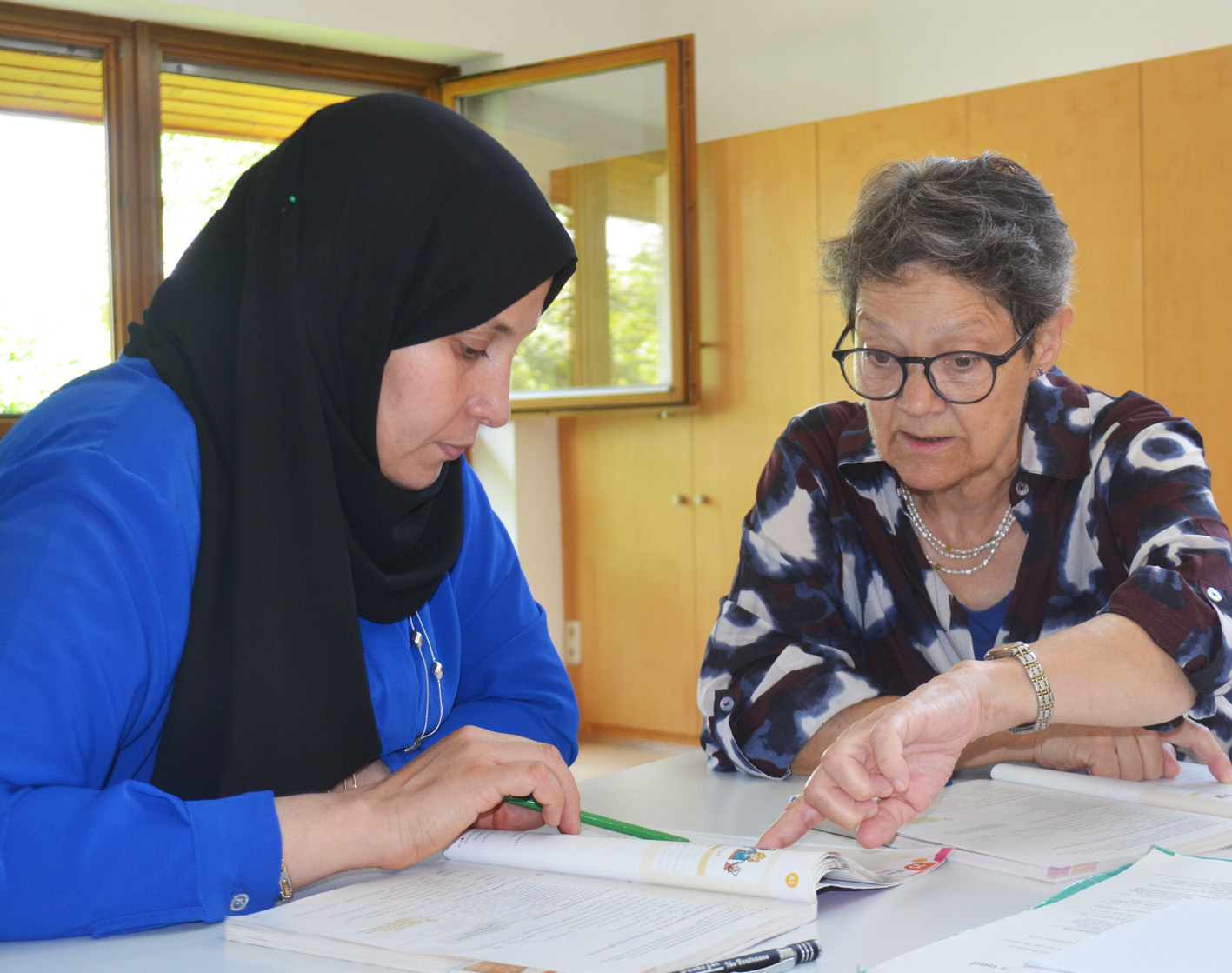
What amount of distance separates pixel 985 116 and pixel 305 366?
9.65ft

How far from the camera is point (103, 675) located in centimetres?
94

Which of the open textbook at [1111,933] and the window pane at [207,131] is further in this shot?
the window pane at [207,131]

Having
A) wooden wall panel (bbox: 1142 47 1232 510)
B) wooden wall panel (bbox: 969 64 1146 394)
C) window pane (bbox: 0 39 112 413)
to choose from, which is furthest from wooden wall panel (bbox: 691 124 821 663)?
window pane (bbox: 0 39 112 413)

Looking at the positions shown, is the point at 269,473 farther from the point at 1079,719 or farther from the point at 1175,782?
the point at 1175,782

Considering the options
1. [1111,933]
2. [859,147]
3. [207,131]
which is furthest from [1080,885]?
[207,131]

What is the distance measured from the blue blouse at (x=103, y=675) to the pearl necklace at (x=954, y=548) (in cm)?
88

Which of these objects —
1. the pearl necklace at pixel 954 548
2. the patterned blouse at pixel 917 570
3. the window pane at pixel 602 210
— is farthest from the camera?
the window pane at pixel 602 210

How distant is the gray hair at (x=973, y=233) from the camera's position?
1.46 metres

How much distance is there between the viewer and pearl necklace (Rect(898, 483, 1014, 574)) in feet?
5.15

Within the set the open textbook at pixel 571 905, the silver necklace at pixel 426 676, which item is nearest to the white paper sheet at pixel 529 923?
the open textbook at pixel 571 905

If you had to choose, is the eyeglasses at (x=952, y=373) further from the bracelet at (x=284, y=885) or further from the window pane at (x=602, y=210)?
the window pane at (x=602, y=210)

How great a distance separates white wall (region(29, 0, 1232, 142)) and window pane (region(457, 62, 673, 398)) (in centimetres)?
32

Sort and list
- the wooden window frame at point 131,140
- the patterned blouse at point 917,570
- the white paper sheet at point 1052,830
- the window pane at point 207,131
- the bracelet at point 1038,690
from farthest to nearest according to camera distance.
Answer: the window pane at point 207,131, the wooden window frame at point 131,140, the patterned blouse at point 917,570, the bracelet at point 1038,690, the white paper sheet at point 1052,830

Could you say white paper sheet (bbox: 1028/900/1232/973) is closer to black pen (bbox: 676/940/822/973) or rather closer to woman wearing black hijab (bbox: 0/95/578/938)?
black pen (bbox: 676/940/822/973)
